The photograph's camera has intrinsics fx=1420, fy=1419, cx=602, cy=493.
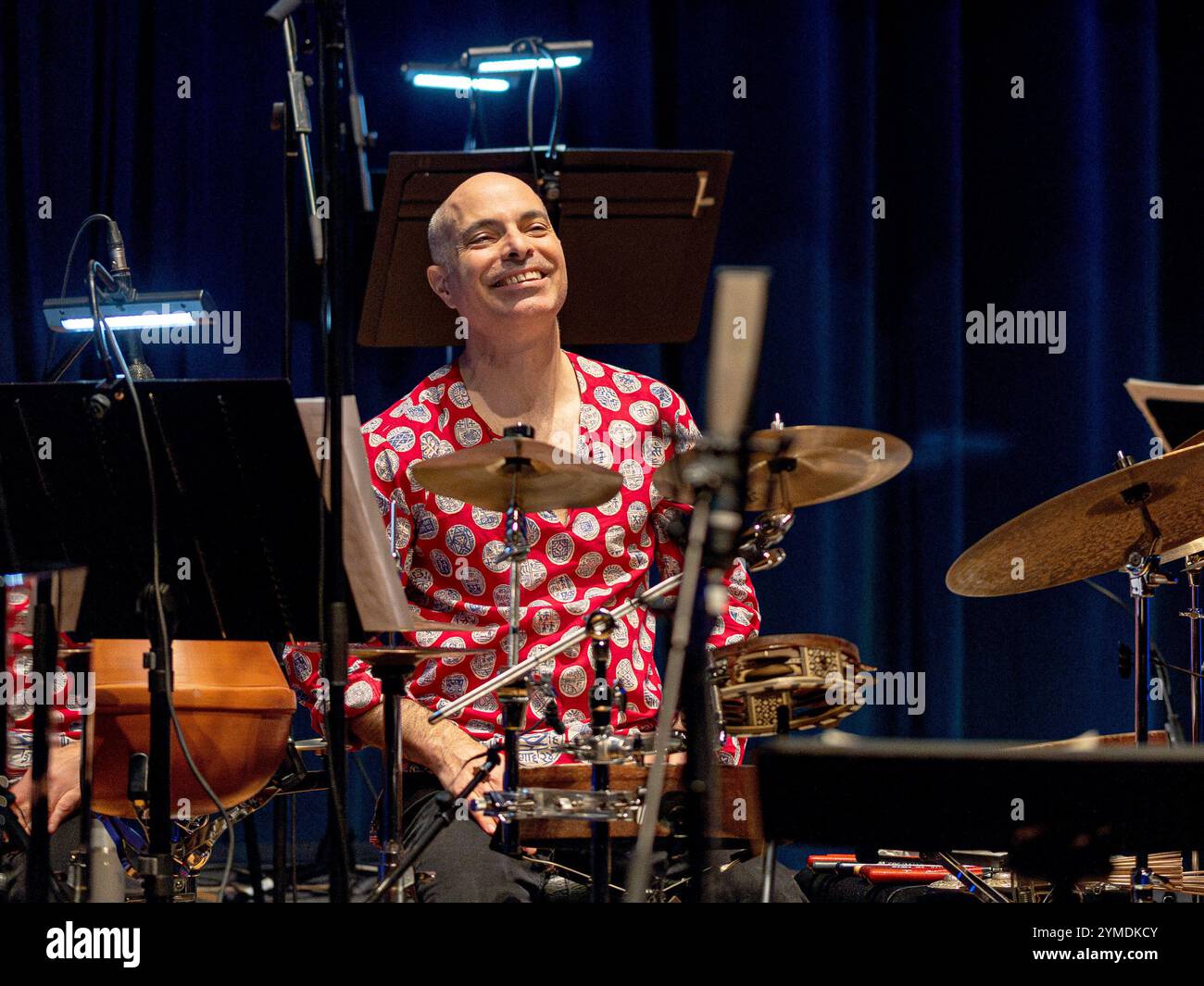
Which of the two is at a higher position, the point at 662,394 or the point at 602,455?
the point at 662,394

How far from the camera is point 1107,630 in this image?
4113 mm

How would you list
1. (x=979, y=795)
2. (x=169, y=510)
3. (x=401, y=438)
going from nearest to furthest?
(x=979, y=795) → (x=169, y=510) → (x=401, y=438)

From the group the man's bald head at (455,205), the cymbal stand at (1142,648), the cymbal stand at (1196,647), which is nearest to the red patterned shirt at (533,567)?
the man's bald head at (455,205)

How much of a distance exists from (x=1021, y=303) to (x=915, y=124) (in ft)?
1.99

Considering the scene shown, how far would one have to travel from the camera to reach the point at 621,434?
2.96 metres

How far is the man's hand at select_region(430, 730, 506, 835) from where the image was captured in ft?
7.98

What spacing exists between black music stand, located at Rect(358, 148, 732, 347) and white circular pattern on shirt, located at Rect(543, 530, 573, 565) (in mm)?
532

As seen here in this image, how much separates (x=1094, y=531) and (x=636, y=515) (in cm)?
89

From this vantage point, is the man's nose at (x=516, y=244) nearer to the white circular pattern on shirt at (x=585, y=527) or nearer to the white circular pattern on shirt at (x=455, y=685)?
the white circular pattern on shirt at (x=585, y=527)

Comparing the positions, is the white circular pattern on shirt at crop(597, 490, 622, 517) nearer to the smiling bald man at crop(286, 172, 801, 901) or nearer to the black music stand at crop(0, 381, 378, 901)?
the smiling bald man at crop(286, 172, 801, 901)

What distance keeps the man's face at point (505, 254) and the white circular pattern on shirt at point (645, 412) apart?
0.28 m

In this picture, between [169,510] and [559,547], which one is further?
[559,547]

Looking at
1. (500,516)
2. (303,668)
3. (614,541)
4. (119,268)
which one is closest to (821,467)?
(614,541)

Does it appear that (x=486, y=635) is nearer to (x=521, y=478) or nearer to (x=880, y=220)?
(x=521, y=478)
